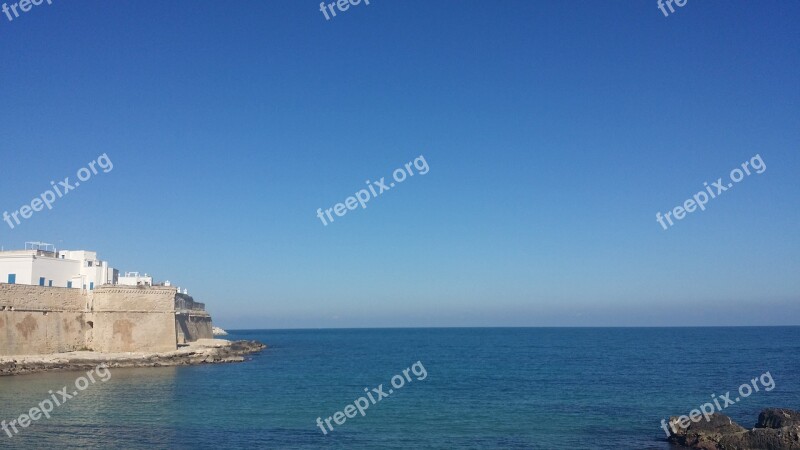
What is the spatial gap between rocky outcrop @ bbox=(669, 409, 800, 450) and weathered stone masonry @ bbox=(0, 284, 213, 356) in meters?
35.7

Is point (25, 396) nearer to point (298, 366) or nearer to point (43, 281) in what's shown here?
point (43, 281)

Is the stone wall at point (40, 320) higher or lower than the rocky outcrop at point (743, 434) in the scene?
higher

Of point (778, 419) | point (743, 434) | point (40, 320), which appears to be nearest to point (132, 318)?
point (40, 320)

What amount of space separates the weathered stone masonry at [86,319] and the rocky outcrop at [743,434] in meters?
35.7

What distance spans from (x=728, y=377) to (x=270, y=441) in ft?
100

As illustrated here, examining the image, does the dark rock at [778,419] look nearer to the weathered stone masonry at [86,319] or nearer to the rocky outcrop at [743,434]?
the rocky outcrop at [743,434]

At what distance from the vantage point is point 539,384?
119 feet

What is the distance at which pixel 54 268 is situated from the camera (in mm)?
44406

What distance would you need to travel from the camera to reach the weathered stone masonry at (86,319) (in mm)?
38094

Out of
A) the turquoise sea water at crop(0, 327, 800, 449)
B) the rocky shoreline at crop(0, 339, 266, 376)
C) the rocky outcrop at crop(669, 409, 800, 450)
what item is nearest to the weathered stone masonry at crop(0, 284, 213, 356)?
the rocky shoreline at crop(0, 339, 266, 376)

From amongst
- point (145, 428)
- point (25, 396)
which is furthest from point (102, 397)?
point (145, 428)

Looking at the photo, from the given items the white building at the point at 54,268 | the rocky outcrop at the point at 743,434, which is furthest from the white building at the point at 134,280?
the rocky outcrop at the point at 743,434

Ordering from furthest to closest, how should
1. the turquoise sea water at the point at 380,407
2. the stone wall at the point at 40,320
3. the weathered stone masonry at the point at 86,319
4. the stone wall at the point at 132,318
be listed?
the stone wall at the point at 132,318, the weathered stone masonry at the point at 86,319, the stone wall at the point at 40,320, the turquoise sea water at the point at 380,407

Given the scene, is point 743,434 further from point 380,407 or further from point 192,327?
point 192,327
